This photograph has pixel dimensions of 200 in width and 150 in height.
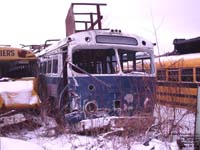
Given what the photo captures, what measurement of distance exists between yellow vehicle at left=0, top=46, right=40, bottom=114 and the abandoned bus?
661 millimetres

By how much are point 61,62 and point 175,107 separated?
2.90m

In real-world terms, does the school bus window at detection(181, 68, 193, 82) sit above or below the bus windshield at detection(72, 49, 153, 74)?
below

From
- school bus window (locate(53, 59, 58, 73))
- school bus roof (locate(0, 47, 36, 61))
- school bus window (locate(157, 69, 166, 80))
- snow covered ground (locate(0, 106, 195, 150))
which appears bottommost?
snow covered ground (locate(0, 106, 195, 150))

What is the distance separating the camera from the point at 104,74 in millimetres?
10312

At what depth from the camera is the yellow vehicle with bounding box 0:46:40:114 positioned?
413 inches

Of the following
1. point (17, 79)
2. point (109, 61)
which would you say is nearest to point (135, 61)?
point (109, 61)

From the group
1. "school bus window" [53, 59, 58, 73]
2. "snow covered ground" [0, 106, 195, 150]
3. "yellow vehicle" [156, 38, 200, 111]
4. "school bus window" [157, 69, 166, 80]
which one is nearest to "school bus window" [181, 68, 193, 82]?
"yellow vehicle" [156, 38, 200, 111]

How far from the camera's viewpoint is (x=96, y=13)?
11.7 meters

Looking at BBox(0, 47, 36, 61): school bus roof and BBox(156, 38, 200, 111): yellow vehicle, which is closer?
BBox(0, 47, 36, 61): school bus roof

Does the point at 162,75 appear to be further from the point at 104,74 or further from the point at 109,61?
the point at 104,74

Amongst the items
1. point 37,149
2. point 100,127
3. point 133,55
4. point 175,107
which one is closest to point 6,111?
point 100,127

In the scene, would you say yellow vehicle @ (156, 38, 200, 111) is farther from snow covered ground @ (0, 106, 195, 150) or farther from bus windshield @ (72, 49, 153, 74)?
snow covered ground @ (0, 106, 195, 150)

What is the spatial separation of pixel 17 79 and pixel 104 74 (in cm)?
250

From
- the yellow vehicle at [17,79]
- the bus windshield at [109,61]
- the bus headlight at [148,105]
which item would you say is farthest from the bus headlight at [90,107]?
the yellow vehicle at [17,79]
